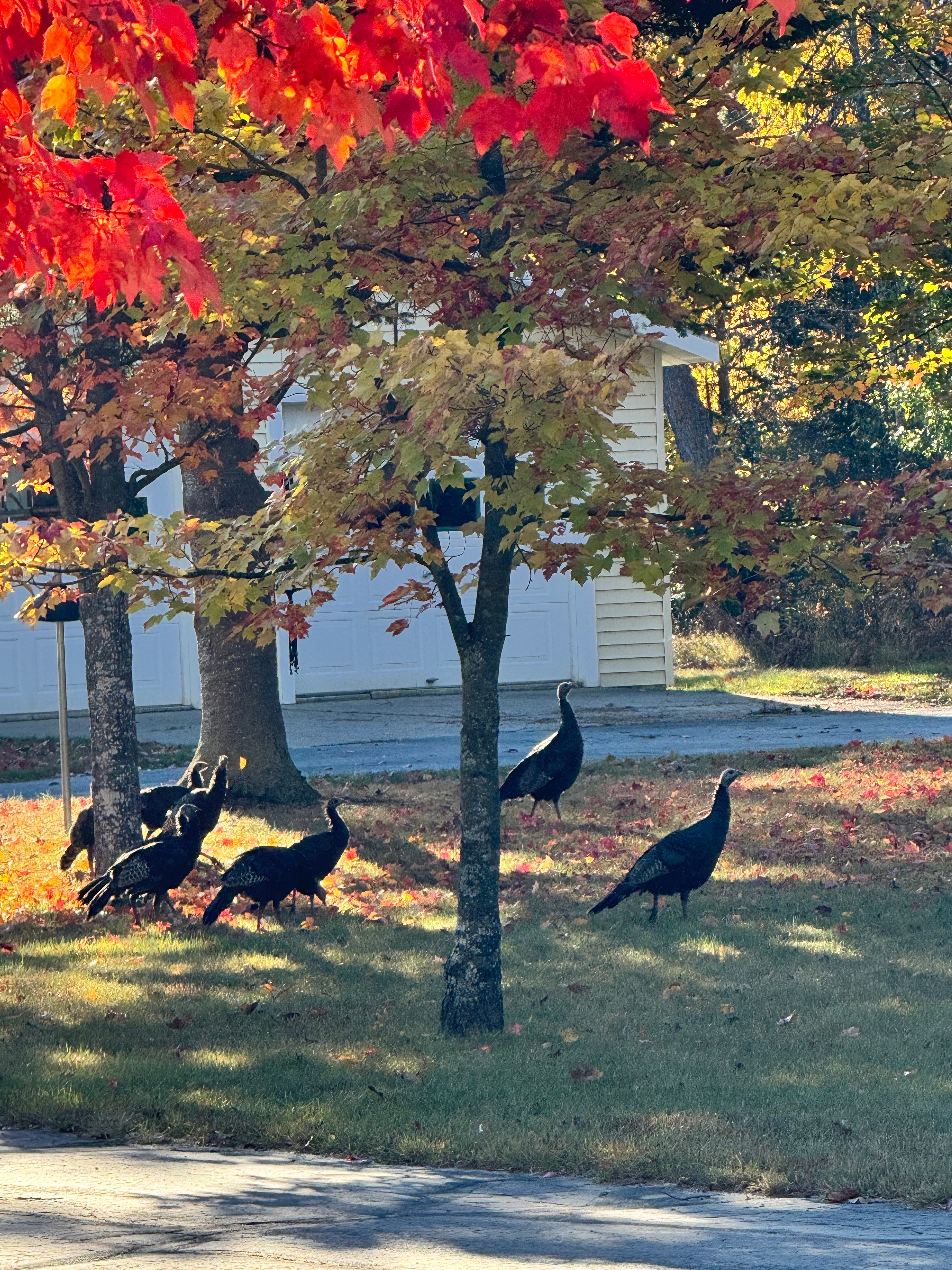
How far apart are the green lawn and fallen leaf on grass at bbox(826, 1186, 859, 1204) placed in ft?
47.7

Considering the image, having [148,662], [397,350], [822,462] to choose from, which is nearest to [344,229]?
[397,350]

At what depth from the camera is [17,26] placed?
358cm

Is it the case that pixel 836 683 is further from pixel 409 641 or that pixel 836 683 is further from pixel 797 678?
pixel 409 641

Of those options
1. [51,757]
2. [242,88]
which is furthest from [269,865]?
[51,757]

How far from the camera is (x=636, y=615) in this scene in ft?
64.8

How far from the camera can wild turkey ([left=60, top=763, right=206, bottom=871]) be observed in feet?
31.5

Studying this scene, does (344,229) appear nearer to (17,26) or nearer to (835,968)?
(17,26)

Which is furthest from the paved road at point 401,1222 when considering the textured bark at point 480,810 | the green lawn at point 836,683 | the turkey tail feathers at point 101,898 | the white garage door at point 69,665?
the green lawn at point 836,683

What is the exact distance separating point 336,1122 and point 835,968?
3.08 metres

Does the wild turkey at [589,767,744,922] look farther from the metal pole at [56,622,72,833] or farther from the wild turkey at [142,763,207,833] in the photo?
the metal pole at [56,622,72,833]

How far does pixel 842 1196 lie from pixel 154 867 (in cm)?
481

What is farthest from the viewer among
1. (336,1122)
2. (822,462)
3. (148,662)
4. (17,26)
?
(148,662)

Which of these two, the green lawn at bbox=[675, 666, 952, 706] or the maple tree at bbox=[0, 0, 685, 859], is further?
the green lawn at bbox=[675, 666, 952, 706]

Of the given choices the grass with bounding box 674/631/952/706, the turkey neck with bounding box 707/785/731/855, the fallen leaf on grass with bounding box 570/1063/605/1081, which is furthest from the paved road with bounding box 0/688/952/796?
the fallen leaf on grass with bounding box 570/1063/605/1081
